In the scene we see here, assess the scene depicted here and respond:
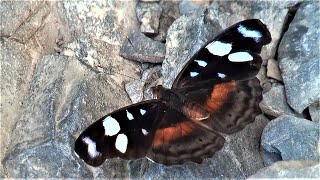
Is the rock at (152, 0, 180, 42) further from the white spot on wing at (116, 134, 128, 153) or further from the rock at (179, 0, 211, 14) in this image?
the white spot on wing at (116, 134, 128, 153)

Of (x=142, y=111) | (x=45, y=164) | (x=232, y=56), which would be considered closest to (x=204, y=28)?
(x=232, y=56)

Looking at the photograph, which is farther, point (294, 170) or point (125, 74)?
point (125, 74)

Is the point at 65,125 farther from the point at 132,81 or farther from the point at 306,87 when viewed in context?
the point at 306,87

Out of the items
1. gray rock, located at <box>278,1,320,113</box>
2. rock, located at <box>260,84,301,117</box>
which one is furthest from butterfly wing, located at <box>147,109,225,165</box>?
gray rock, located at <box>278,1,320,113</box>

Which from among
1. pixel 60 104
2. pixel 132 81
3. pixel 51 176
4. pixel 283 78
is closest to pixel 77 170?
pixel 51 176

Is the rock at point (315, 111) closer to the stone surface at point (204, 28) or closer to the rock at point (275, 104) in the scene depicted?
the rock at point (275, 104)

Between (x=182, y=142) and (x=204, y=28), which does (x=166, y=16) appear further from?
(x=182, y=142)

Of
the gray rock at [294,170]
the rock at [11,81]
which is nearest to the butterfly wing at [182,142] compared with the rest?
the gray rock at [294,170]
